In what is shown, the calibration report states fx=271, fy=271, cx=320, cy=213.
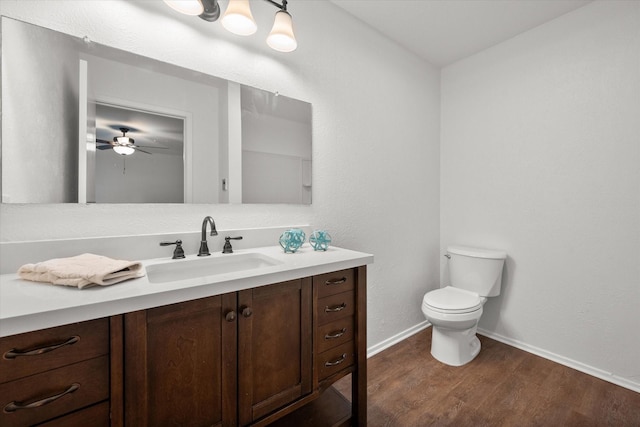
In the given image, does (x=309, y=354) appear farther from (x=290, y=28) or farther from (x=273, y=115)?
(x=290, y=28)

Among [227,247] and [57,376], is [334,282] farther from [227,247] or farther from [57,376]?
[57,376]

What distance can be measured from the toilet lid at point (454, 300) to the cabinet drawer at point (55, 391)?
1799 mm

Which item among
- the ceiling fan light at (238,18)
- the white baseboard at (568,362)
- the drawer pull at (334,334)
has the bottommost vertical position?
the white baseboard at (568,362)

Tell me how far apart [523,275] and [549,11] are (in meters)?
1.90

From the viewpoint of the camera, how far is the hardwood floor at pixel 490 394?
4.67ft

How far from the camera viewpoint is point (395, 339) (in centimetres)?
220

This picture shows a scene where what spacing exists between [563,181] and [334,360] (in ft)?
6.61

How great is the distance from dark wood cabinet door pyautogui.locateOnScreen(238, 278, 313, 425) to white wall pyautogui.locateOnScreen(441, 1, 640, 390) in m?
1.92

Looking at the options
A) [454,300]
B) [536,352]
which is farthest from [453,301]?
[536,352]

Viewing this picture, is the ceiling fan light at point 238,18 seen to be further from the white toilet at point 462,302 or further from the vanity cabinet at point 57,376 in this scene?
the white toilet at point 462,302

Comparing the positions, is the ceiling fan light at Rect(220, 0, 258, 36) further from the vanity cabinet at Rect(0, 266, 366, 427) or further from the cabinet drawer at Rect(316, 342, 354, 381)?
the cabinet drawer at Rect(316, 342, 354, 381)

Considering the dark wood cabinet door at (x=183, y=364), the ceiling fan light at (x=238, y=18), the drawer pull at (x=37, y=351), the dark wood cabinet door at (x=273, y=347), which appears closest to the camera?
the drawer pull at (x=37, y=351)

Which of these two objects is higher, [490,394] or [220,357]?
[220,357]

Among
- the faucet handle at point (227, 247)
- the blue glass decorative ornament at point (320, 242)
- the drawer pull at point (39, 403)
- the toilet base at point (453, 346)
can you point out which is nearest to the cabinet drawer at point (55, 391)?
the drawer pull at point (39, 403)
